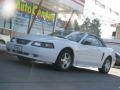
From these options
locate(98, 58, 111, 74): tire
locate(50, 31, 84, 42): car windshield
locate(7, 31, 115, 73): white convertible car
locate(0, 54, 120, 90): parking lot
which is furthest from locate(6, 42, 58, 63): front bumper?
locate(98, 58, 111, 74): tire

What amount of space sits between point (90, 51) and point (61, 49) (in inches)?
66.0

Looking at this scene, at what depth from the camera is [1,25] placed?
1867cm

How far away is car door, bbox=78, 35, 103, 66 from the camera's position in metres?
12.4

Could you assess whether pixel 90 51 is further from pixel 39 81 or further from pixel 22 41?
pixel 39 81

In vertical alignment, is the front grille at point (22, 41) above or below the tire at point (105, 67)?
above

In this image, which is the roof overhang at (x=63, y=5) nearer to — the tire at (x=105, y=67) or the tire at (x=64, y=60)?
the tire at (x=105, y=67)

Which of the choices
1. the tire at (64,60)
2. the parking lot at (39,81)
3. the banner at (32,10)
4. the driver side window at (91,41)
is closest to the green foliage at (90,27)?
the banner at (32,10)

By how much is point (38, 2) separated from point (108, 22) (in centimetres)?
1771

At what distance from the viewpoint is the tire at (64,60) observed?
11394 mm

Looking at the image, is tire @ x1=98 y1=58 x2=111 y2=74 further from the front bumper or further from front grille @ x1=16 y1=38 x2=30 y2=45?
front grille @ x1=16 y1=38 x2=30 y2=45

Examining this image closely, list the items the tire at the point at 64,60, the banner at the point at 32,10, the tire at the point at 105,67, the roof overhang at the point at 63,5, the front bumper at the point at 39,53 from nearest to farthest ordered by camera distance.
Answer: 1. the front bumper at the point at 39,53
2. the tire at the point at 64,60
3. the tire at the point at 105,67
4. the banner at the point at 32,10
5. the roof overhang at the point at 63,5

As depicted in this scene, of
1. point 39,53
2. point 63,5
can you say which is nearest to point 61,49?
point 39,53

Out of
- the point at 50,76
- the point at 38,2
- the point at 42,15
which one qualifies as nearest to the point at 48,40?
the point at 50,76

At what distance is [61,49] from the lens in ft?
37.3
